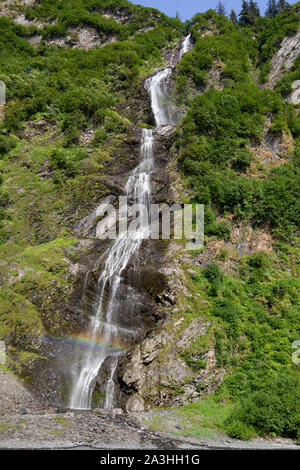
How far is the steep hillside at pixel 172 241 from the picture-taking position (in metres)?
14.6

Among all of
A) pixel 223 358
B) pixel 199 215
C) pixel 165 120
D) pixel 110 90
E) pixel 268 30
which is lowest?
pixel 223 358

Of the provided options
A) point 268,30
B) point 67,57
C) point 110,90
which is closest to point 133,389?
point 110,90

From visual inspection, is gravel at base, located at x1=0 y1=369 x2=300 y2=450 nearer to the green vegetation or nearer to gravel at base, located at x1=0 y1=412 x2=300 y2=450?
gravel at base, located at x1=0 y1=412 x2=300 y2=450

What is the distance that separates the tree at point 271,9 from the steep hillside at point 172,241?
1742cm

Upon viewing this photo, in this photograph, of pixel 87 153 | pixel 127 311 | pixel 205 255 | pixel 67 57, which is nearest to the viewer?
pixel 127 311

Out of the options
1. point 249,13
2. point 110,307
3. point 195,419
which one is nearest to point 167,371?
point 195,419

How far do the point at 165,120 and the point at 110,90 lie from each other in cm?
815

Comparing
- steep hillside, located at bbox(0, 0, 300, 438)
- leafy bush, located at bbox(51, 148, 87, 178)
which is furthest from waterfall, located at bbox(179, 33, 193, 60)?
leafy bush, located at bbox(51, 148, 87, 178)

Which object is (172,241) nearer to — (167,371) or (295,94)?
(167,371)

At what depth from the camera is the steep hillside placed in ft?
48.1

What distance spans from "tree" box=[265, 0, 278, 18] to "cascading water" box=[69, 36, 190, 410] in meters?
46.6

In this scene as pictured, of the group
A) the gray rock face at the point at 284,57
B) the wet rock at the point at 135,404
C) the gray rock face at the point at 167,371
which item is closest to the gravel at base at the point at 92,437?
the wet rock at the point at 135,404
